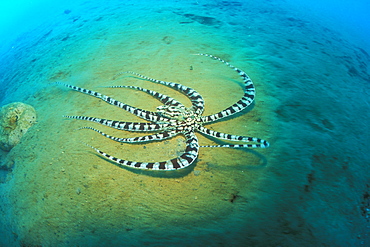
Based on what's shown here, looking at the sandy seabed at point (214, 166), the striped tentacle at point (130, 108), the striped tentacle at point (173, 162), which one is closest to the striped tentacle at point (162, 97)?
the sandy seabed at point (214, 166)

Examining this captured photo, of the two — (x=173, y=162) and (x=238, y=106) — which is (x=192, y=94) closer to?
(x=238, y=106)

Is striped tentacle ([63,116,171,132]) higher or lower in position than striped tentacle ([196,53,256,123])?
lower

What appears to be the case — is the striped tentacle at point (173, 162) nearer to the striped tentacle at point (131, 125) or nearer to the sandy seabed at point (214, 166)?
the sandy seabed at point (214, 166)

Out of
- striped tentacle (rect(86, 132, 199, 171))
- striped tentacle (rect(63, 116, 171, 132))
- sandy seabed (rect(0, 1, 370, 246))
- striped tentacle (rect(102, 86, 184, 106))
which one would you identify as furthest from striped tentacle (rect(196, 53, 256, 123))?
striped tentacle (rect(63, 116, 171, 132))

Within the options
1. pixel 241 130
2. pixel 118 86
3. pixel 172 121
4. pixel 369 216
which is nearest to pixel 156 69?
pixel 118 86

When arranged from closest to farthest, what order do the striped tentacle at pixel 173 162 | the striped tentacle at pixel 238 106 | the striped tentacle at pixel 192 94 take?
the striped tentacle at pixel 173 162, the striped tentacle at pixel 238 106, the striped tentacle at pixel 192 94

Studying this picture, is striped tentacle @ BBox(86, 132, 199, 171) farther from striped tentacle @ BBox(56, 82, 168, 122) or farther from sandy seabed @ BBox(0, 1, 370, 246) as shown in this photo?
striped tentacle @ BBox(56, 82, 168, 122)

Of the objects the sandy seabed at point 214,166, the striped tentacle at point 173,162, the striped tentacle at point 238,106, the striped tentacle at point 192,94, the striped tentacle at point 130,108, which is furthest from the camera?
the striped tentacle at point 192,94

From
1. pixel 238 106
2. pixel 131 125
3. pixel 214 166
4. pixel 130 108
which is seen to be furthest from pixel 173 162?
pixel 130 108
